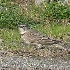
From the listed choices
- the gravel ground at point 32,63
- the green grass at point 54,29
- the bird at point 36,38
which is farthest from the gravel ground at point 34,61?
the green grass at point 54,29

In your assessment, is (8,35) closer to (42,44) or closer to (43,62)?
(42,44)

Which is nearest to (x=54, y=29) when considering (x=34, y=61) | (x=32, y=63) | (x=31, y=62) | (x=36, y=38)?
(x=36, y=38)

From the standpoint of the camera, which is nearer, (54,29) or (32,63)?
(32,63)

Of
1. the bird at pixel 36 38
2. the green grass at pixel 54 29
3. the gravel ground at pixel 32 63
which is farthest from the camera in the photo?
the green grass at pixel 54 29

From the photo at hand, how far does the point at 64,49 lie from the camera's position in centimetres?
1320

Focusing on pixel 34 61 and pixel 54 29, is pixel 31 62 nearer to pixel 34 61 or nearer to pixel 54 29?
pixel 34 61

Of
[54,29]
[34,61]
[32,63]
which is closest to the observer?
[32,63]

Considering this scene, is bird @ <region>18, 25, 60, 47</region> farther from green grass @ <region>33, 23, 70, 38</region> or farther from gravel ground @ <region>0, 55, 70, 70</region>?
green grass @ <region>33, 23, 70, 38</region>

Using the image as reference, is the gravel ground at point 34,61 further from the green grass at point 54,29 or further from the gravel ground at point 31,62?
the green grass at point 54,29

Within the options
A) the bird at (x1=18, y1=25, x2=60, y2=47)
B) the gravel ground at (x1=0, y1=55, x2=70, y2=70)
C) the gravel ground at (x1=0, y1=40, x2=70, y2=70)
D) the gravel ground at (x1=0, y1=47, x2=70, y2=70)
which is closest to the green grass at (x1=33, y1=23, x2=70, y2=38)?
the bird at (x1=18, y1=25, x2=60, y2=47)

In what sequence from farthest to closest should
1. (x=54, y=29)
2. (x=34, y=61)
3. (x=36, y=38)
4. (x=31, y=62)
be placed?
1. (x=54, y=29)
2. (x=36, y=38)
3. (x=34, y=61)
4. (x=31, y=62)

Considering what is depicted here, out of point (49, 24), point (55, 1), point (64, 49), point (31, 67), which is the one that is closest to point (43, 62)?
point (31, 67)

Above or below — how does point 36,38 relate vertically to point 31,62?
above

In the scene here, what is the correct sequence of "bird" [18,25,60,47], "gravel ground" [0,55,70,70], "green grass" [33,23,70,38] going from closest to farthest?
"gravel ground" [0,55,70,70]
"bird" [18,25,60,47]
"green grass" [33,23,70,38]
